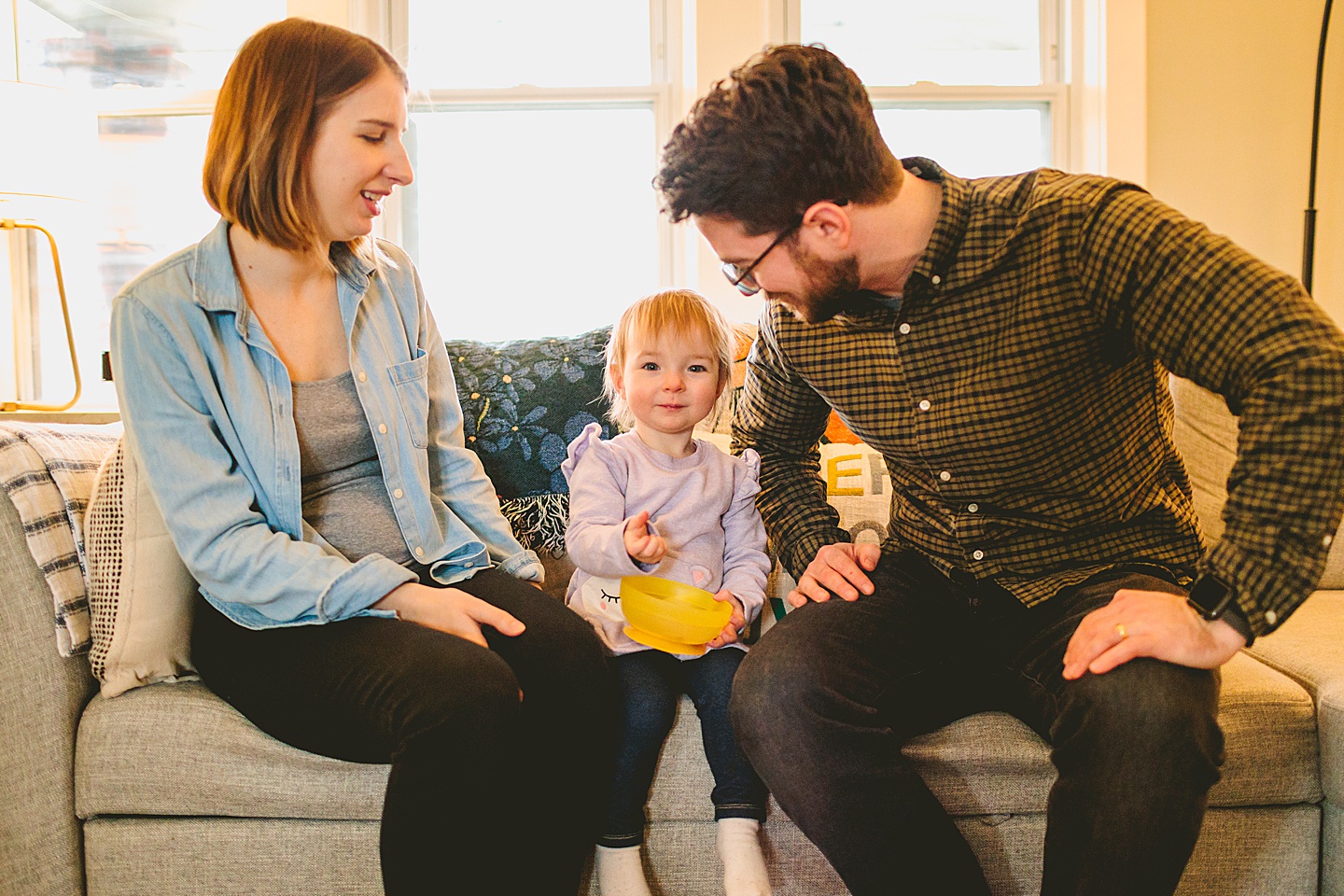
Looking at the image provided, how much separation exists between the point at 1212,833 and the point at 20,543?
1564 millimetres

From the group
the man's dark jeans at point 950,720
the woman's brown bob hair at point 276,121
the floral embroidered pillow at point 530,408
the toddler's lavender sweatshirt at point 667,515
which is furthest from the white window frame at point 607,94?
the man's dark jeans at point 950,720

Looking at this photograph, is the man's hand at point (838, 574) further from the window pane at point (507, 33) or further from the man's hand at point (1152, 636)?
the window pane at point (507, 33)

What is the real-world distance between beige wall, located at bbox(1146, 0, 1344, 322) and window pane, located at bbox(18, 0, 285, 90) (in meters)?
2.43

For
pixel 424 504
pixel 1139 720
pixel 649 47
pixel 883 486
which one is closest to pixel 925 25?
pixel 649 47

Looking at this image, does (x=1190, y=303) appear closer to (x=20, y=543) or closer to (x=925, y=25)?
(x=20, y=543)

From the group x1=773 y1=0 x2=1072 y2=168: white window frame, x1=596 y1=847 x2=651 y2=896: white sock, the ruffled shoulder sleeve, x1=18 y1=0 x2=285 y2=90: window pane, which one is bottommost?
x1=596 y1=847 x2=651 y2=896: white sock

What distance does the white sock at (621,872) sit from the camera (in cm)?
126

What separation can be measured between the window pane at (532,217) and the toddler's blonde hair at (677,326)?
→ 1228 millimetres

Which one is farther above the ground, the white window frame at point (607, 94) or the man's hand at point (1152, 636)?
the white window frame at point (607, 94)

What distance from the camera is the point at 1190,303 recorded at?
1.00 metres

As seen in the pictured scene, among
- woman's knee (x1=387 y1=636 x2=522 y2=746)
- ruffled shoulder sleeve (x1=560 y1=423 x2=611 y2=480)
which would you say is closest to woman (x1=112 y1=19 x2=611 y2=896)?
woman's knee (x1=387 y1=636 x2=522 y2=746)

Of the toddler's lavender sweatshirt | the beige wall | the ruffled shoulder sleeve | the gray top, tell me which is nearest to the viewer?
the gray top

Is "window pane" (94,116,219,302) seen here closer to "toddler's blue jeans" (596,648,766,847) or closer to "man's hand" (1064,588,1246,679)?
"toddler's blue jeans" (596,648,766,847)

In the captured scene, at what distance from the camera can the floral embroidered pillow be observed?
1.76 metres
